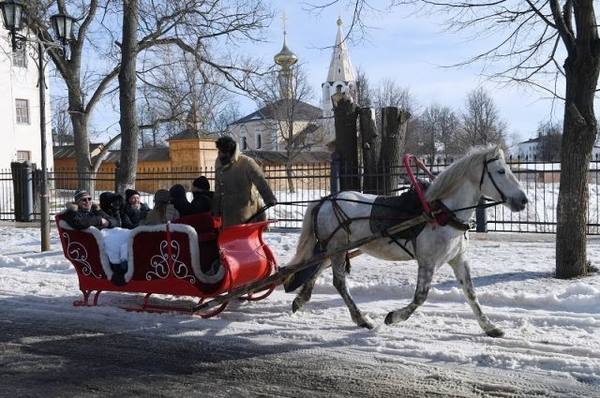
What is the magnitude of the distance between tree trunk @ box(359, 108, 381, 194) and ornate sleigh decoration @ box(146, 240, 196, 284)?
7.38 m

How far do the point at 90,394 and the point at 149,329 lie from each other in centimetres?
200

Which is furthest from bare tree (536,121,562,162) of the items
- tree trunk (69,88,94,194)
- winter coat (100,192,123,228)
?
tree trunk (69,88,94,194)

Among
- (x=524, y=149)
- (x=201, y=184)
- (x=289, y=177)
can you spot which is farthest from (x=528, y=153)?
(x=201, y=184)

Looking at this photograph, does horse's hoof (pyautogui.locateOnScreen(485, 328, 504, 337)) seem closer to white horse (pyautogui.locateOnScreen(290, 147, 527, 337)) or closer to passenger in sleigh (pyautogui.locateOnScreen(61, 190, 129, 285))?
white horse (pyautogui.locateOnScreen(290, 147, 527, 337))

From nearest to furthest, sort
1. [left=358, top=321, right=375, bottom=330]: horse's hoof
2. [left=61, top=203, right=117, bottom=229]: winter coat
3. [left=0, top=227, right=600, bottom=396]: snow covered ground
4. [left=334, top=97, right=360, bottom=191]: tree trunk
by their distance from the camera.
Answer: [left=0, top=227, right=600, bottom=396]: snow covered ground → [left=358, top=321, right=375, bottom=330]: horse's hoof → [left=61, top=203, right=117, bottom=229]: winter coat → [left=334, top=97, right=360, bottom=191]: tree trunk

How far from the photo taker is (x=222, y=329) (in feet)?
22.9

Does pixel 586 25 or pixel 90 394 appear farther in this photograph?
pixel 586 25

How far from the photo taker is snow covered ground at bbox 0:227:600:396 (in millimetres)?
5720

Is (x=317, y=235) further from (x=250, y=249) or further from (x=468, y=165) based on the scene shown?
(x=468, y=165)

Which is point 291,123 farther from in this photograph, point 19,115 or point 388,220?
point 388,220

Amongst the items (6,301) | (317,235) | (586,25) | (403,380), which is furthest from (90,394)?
(586,25)

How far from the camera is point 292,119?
42.8m

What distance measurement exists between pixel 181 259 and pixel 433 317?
2.83 meters

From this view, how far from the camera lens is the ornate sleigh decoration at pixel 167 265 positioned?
7137 millimetres
